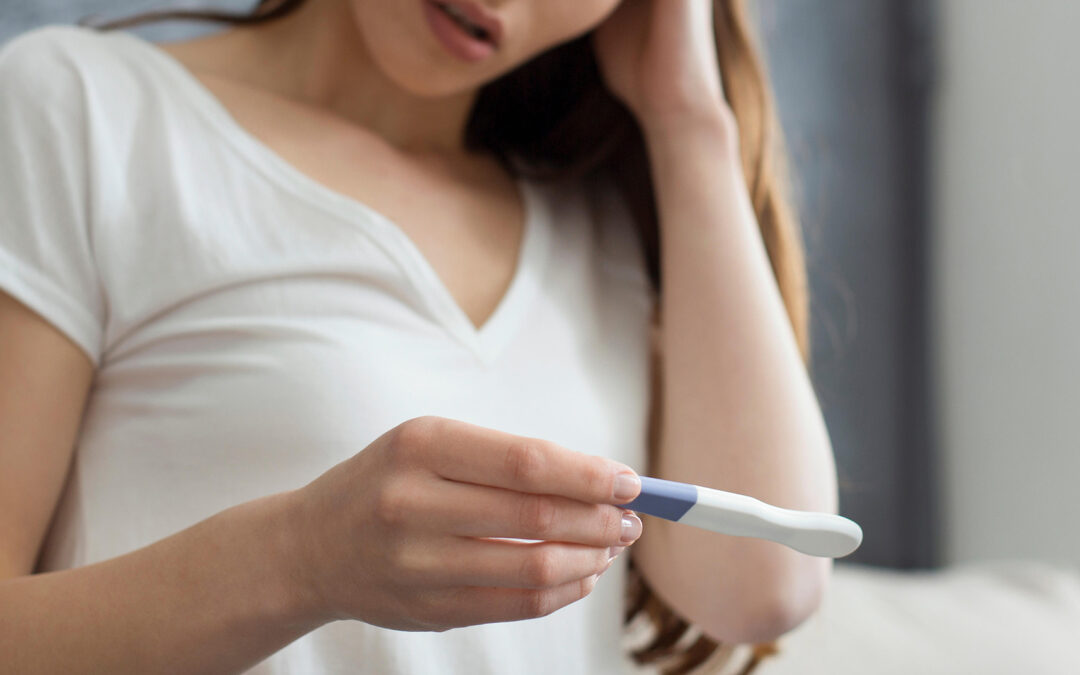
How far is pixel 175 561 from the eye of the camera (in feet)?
1.04

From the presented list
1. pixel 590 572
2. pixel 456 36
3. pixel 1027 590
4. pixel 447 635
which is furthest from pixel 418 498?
pixel 1027 590

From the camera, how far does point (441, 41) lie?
47 centimetres

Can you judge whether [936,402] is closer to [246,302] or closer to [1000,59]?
[1000,59]

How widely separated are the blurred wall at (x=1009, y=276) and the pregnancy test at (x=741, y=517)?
74cm

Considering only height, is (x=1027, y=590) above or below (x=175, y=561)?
below

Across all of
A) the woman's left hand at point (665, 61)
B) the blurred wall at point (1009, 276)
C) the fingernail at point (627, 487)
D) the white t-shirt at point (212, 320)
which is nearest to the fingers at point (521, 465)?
the fingernail at point (627, 487)

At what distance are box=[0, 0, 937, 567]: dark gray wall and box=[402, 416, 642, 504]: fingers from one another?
0.86 meters

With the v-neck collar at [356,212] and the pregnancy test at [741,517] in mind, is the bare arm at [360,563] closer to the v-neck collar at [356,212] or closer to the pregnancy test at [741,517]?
the pregnancy test at [741,517]

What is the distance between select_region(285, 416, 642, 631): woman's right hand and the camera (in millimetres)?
263

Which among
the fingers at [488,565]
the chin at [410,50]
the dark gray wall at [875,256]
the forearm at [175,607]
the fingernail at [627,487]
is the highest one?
the chin at [410,50]

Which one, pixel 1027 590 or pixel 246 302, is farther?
pixel 1027 590

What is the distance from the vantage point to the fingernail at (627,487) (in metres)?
0.27

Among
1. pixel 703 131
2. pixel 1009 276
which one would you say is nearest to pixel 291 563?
pixel 703 131

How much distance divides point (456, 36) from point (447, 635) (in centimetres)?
30
